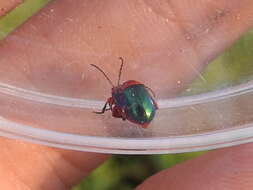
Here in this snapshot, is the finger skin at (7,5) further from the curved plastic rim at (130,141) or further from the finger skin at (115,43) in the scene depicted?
the curved plastic rim at (130,141)

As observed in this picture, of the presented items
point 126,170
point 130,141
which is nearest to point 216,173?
point 130,141

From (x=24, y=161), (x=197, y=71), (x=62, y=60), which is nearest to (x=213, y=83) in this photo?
(x=197, y=71)

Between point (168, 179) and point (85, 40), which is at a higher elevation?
point (85, 40)

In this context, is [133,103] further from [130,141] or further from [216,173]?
[216,173]

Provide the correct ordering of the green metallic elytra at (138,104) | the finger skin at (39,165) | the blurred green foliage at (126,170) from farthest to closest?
the blurred green foliage at (126,170) < the finger skin at (39,165) < the green metallic elytra at (138,104)

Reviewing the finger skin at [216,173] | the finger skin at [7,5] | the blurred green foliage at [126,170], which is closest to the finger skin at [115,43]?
the finger skin at [7,5]

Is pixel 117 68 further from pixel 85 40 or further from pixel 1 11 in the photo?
pixel 1 11
